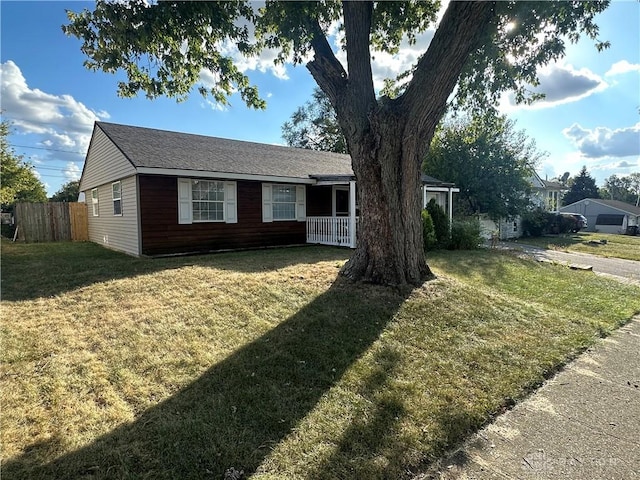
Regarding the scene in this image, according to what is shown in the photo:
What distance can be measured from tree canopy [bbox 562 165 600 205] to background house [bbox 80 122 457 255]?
177 feet

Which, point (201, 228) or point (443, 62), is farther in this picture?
point (201, 228)

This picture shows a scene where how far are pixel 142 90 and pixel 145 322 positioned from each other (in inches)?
201

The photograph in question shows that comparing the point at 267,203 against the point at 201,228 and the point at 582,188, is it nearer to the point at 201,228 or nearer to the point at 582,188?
the point at 201,228

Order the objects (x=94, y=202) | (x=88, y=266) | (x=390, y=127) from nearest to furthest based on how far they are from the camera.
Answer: (x=390, y=127), (x=88, y=266), (x=94, y=202)

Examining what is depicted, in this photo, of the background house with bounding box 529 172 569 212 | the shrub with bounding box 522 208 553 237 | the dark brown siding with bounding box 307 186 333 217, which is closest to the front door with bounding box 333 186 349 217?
the dark brown siding with bounding box 307 186 333 217

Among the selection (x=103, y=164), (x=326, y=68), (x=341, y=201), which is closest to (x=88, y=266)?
(x=103, y=164)

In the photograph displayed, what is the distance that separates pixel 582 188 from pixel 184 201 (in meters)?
65.3

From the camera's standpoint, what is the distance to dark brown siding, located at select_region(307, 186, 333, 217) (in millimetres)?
13953

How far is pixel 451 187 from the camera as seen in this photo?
51.8 feet

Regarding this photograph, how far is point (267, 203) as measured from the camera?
41.5 ft

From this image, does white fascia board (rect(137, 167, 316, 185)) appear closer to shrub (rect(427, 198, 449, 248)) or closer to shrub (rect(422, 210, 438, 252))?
shrub (rect(422, 210, 438, 252))

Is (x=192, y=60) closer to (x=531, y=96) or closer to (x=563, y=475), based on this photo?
(x=531, y=96)

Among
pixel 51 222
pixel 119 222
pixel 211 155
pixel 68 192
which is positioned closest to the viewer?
pixel 119 222

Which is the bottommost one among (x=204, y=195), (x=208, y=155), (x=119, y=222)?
(x=119, y=222)
